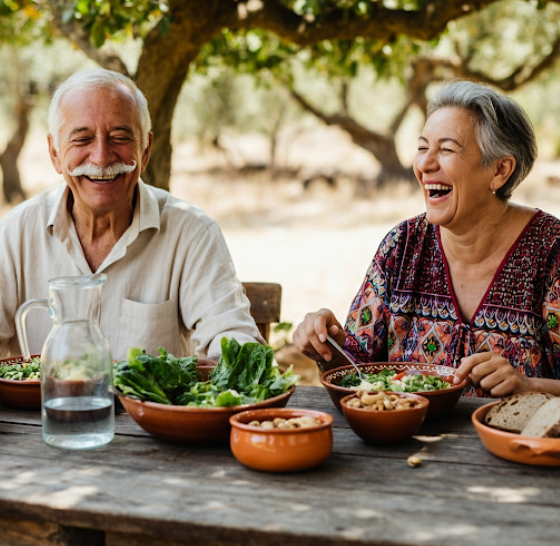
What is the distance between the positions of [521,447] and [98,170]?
1.91 metres

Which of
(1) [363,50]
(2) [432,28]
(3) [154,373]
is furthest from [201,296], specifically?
(1) [363,50]

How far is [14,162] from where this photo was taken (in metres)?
16.0

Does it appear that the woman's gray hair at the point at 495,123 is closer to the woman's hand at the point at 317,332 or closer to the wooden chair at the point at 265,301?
the woman's hand at the point at 317,332

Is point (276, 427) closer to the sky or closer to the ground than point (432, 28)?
closer to the ground

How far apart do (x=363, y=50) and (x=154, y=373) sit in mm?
4626

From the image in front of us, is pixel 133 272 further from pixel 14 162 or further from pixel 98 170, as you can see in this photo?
pixel 14 162

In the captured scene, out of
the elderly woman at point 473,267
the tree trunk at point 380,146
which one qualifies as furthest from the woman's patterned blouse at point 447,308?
the tree trunk at point 380,146

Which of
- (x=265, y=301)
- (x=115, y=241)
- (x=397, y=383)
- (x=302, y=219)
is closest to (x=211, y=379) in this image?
(x=397, y=383)

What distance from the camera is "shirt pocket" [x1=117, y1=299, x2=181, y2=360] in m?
2.97

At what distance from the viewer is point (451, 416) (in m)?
2.13

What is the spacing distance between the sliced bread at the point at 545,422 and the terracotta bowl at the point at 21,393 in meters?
1.38

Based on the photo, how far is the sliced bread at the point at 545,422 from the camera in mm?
1728

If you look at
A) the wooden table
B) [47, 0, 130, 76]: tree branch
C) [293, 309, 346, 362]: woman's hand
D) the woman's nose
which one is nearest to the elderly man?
[293, 309, 346, 362]: woman's hand

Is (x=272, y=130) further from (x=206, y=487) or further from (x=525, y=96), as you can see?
(x=206, y=487)
